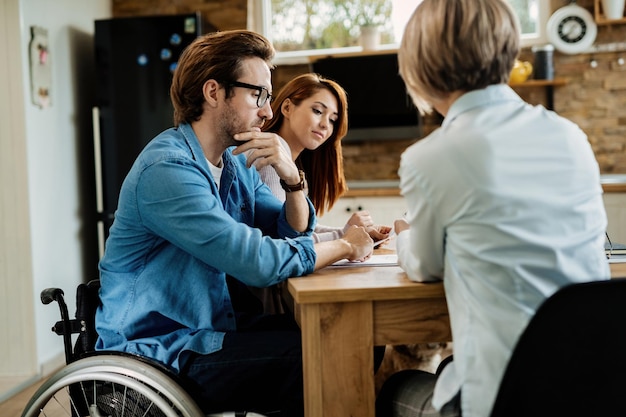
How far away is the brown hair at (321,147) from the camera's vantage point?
2752 mm

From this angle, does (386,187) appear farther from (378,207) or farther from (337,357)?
(337,357)

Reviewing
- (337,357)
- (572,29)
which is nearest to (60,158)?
(337,357)

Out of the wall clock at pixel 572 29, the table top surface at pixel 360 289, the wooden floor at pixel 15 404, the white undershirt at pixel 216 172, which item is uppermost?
the wall clock at pixel 572 29

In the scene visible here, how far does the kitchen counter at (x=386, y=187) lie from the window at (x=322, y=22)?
0.91m

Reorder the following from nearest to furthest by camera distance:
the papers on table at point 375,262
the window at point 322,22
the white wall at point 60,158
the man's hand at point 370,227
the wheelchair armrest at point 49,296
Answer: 1. the wheelchair armrest at point 49,296
2. the papers on table at point 375,262
3. the man's hand at point 370,227
4. the white wall at point 60,158
5. the window at point 322,22

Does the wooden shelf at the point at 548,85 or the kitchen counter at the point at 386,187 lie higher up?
the wooden shelf at the point at 548,85

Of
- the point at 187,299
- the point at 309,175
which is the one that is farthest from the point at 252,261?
the point at 309,175

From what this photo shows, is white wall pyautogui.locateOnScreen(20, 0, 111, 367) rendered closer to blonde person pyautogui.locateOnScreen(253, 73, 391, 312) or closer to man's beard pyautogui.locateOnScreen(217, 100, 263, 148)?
blonde person pyautogui.locateOnScreen(253, 73, 391, 312)

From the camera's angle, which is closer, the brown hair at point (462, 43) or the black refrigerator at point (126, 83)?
the brown hair at point (462, 43)

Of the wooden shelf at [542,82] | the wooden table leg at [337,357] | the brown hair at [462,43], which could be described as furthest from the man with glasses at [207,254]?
the wooden shelf at [542,82]

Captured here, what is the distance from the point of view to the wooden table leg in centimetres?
139

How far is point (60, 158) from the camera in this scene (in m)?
3.70

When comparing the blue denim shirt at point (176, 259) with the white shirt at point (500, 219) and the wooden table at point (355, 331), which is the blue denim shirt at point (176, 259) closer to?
the wooden table at point (355, 331)

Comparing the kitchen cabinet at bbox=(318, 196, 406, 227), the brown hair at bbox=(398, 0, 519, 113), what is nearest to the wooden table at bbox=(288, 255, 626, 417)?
the brown hair at bbox=(398, 0, 519, 113)
